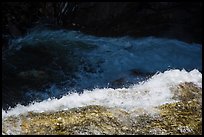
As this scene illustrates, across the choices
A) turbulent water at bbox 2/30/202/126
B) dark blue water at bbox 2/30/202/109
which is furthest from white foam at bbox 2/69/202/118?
dark blue water at bbox 2/30/202/109

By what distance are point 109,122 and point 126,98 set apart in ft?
2.41

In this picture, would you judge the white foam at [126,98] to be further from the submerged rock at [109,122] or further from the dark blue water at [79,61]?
the dark blue water at [79,61]

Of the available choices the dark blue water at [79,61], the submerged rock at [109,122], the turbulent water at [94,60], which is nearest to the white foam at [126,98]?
the submerged rock at [109,122]

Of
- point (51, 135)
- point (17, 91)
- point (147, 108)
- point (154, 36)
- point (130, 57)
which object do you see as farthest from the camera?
point (154, 36)

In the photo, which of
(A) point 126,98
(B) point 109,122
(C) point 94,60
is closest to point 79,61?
(C) point 94,60

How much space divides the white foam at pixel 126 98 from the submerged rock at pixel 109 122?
0.57ft

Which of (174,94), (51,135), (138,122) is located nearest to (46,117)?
(51,135)

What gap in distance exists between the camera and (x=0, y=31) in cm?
985

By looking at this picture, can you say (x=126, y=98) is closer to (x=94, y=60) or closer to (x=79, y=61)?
(x=79, y=61)

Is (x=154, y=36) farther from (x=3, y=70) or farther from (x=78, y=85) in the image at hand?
(x=3, y=70)

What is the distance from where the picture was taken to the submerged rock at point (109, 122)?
4184mm

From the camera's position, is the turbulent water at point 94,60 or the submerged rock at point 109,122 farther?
the turbulent water at point 94,60

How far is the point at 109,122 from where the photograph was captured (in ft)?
14.1

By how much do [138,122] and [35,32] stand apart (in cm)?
713
